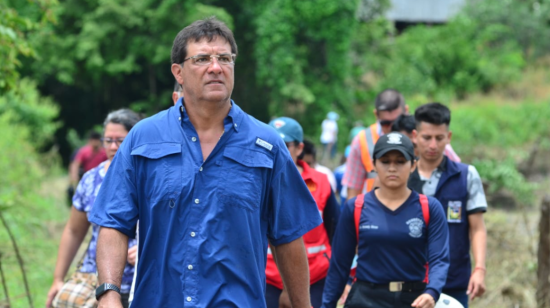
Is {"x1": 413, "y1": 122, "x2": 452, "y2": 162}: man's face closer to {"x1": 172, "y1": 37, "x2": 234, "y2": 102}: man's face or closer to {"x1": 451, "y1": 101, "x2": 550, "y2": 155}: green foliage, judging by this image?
{"x1": 172, "y1": 37, "x2": 234, "y2": 102}: man's face

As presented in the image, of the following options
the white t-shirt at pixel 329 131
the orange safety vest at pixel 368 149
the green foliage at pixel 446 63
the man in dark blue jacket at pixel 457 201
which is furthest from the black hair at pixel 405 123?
the green foliage at pixel 446 63

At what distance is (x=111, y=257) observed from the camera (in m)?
3.18

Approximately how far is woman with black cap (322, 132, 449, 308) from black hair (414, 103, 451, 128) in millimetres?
767

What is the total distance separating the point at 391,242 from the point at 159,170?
1.87m

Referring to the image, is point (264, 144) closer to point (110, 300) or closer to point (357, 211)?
point (110, 300)

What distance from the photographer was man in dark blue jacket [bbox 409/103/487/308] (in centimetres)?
526

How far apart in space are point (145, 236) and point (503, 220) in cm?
835

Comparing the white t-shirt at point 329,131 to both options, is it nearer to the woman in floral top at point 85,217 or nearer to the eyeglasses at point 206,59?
the woman in floral top at point 85,217

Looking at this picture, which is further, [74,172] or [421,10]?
[421,10]

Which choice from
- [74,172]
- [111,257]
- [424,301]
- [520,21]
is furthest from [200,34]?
[520,21]

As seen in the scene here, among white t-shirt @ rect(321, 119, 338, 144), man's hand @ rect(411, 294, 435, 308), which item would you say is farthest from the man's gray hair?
white t-shirt @ rect(321, 119, 338, 144)

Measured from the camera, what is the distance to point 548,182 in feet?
60.3

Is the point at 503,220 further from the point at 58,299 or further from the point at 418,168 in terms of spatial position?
the point at 58,299

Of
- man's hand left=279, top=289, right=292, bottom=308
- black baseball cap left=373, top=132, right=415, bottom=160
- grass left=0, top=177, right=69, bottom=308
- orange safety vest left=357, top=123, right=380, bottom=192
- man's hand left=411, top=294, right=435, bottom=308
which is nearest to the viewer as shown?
man's hand left=411, top=294, right=435, bottom=308
